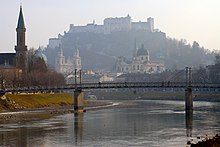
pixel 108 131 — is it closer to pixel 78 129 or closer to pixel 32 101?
pixel 78 129

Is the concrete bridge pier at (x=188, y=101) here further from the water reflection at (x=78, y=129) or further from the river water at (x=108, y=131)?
the water reflection at (x=78, y=129)

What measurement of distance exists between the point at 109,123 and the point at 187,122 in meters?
9.09

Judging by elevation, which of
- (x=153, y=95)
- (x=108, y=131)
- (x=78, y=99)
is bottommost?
(x=108, y=131)

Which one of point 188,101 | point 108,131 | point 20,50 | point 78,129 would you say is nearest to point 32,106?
point 188,101

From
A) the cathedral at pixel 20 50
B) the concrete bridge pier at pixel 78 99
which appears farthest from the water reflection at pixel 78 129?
the cathedral at pixel 20 50

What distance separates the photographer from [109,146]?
4697 centimetres

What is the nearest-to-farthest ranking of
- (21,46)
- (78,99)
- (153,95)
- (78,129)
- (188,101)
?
(78,129) → (188,101) → (78,99) → (21,46) → (153,95)

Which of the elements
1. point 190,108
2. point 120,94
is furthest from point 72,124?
point 120,94

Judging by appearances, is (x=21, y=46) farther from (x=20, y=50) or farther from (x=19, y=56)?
(x=19, y=56)

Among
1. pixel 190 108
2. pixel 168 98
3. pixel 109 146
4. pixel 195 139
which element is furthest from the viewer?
pixel 168 98

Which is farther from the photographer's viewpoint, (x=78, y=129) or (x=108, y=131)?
(x=78, y=129)

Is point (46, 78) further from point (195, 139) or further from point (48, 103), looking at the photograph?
point (195, 139)

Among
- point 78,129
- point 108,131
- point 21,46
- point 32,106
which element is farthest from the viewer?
point 21,46

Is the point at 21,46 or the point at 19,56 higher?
the point at 21,46
